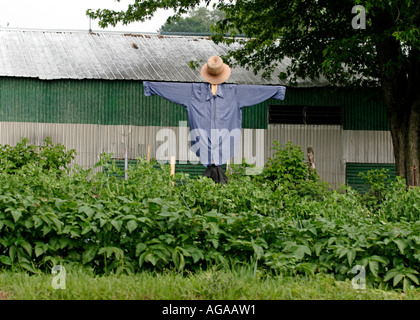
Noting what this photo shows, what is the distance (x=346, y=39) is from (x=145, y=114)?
237 inches

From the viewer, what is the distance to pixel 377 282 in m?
4.59

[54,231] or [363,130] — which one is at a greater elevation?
[363,130]

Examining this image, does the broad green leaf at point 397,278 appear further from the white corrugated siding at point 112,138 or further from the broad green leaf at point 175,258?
the white corrugated siding at point 112,138

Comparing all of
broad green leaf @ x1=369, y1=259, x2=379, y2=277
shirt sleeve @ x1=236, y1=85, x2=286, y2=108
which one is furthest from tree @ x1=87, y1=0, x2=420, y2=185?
broad green leaf @ x1=369, y1=259, x2=379, y2=277

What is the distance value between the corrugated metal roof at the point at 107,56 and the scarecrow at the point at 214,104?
481 centimetres

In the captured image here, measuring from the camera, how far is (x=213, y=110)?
30.4 feet

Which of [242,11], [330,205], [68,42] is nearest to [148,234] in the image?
[330,205]

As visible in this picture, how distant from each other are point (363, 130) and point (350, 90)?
1603mm

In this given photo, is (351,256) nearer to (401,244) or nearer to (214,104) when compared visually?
(401,244)

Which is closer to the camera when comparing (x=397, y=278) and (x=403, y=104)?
(x=397, y=278)

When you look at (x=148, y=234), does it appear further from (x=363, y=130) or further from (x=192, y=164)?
(x=363, y=130)

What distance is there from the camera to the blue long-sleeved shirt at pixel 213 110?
30.3 ft

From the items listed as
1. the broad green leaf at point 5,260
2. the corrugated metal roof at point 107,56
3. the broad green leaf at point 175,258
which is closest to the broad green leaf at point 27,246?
the broad green leaf at point 5,260

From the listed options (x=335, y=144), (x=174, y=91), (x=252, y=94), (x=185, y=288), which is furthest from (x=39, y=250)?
(x=335, y=144)
